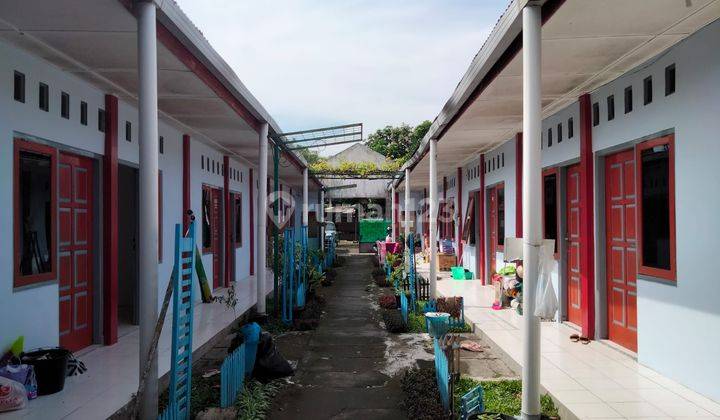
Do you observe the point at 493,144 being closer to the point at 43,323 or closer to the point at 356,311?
the point at 356,311

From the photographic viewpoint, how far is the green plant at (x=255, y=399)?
4.52 m

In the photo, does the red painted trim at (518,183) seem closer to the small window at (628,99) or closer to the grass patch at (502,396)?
the small window at (628,99)

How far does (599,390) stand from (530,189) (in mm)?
1942

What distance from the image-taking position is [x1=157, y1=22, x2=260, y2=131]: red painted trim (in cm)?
445

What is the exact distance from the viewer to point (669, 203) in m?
4.82

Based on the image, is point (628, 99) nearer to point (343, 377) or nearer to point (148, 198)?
point (343, 377)

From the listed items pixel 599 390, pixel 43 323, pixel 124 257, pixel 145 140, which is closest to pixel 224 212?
pixel 124 257

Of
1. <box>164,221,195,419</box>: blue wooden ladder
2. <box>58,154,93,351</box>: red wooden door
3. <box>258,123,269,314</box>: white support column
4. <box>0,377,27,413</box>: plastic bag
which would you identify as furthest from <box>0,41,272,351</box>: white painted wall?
Answer: <box>258,123,269,314</box>: white support column

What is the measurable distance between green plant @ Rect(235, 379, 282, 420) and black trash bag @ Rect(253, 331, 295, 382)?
113 mm

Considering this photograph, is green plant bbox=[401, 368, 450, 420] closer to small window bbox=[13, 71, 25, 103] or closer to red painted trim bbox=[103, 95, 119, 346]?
red painted trim bbox=[103, 95, 119, 346]

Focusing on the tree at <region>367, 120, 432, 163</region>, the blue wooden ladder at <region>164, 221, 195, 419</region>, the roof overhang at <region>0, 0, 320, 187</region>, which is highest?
the tree at <region>367, 120, 432, 163</region>

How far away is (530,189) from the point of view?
155 inches

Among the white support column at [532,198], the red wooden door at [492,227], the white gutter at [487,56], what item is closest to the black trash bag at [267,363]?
the white support column at [532,198]

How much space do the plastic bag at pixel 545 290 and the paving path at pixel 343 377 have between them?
157cm
